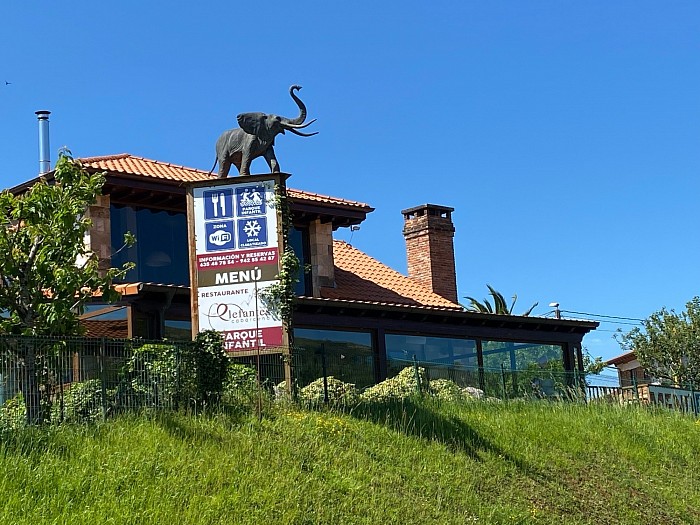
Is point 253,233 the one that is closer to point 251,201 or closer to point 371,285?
point 251,201

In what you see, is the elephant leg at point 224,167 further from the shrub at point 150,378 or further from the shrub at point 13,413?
the shrub at point 13,413

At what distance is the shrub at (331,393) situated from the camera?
62.2 feet

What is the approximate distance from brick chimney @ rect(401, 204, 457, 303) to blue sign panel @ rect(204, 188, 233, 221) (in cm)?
1376

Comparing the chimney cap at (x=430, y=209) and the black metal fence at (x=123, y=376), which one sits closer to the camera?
the black metal fence at (x=123, y=376)

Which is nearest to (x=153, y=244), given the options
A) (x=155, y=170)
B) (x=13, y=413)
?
(x=155, y=170)

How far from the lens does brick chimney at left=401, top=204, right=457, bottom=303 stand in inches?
1310

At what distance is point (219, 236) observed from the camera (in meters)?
19.9

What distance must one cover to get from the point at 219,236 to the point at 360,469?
5.35m

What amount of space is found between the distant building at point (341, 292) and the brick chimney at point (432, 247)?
4 centimetres

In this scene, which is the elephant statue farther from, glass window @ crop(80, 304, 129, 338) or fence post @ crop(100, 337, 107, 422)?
fence post @ crop(100, 337, 107, 422)

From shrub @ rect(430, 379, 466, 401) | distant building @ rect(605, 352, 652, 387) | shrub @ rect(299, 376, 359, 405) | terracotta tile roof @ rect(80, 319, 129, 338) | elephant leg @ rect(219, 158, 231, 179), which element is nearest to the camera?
shrub @ rect(299, 376, 359, 405)

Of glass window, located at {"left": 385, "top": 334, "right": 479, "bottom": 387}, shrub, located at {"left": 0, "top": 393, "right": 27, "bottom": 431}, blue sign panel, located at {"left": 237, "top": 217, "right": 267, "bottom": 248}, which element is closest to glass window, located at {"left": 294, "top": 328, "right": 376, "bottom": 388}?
blue sign panel, located at {"left": 237, "top": 217, "right": 267, "bottom": 248}

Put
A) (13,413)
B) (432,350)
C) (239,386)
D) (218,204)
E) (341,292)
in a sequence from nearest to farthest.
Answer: (13,413)
(239,386)
(218,204)
(341,292)
(432,350)

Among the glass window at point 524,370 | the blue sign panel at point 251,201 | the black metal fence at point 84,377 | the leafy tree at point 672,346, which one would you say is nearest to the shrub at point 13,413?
the black metal fence at point 84,377
